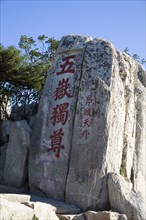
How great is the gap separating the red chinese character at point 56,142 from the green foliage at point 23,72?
3817 millimetres

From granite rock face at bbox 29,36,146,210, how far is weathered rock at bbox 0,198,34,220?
9.31 ft

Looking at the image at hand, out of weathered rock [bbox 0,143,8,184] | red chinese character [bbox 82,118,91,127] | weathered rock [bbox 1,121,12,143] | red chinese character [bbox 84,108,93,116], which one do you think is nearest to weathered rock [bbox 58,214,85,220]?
red chinese character [bbox 82,118,91,127]

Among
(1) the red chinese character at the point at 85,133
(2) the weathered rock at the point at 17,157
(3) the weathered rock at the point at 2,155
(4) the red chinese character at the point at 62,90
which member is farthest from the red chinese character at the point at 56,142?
(3) the weathered rock at the point at 2,155

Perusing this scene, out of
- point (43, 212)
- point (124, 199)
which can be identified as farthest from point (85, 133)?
point (43, 212)

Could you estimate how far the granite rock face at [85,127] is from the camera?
10.2 metres

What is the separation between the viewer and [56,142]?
35.6 feet

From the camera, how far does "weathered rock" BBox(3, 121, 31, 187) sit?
11.0 metres

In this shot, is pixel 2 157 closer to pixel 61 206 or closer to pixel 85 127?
pixel 85 127

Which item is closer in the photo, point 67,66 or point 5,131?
point 67,66

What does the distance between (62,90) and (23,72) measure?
3.42 metres

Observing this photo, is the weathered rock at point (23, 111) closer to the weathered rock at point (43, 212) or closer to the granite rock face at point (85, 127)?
the granite rock face at point (85, 127)

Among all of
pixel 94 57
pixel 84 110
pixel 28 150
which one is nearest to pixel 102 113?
pixel 84 110

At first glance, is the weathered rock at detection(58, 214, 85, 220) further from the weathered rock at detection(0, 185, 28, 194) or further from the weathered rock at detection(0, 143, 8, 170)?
the weathered rock at detection(0, 143, 8, 170)

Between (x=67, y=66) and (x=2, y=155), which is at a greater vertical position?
(x=67, y=66)
